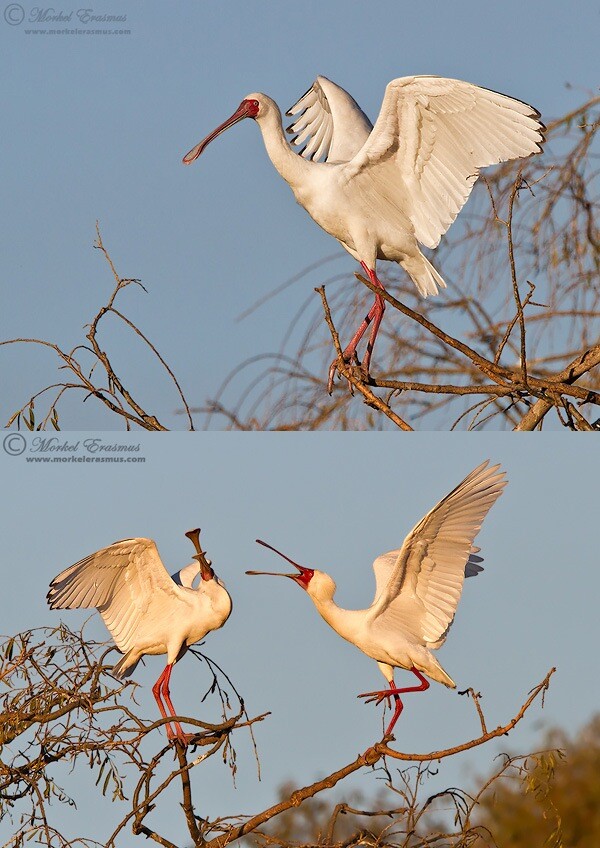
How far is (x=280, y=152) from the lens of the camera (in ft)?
10.3

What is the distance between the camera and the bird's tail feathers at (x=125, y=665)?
3.09 meters

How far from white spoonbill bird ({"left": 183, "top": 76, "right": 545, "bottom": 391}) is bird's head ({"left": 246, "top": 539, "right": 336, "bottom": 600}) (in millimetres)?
468

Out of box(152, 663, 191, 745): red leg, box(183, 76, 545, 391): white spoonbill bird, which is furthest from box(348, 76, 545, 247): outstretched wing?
box(152, 663, 191, 745): red leg

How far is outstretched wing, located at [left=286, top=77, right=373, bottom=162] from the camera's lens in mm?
3375

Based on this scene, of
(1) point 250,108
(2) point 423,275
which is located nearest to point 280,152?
(1) point 250,108

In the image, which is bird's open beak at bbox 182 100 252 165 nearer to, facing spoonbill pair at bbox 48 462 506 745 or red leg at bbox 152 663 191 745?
facing spoonbill pair at bbox 48 462 506 745

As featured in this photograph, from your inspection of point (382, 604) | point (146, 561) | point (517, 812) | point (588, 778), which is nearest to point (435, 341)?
point (382, 604)

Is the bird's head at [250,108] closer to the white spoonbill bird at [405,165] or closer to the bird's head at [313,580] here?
the white spoonbill bird at [405,165]

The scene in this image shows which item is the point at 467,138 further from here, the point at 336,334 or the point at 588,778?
the point at 588,778

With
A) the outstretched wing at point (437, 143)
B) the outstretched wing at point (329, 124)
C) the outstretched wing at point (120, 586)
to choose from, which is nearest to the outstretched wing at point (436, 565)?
the outstretched wing at point (120, 586)

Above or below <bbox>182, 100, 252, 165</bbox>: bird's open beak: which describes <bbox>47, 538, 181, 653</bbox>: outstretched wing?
below

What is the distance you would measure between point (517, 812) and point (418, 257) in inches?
235

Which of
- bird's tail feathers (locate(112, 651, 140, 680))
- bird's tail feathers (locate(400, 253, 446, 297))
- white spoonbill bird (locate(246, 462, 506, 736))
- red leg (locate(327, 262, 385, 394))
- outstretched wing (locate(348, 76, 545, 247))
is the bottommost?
white spoonbill bird (locate(246, 462, 506, 736))

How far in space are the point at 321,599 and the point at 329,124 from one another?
132 cm
